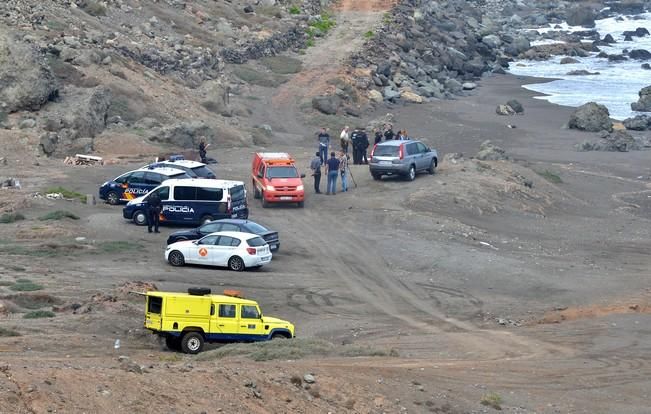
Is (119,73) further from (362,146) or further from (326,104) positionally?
(362,146)

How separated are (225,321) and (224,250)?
7.78 m

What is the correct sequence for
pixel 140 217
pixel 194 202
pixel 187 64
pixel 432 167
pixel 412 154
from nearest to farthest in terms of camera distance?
1. pixel 194 202
2. pixel 140 217
3. pixel 412 154
4. pixel 432 167
5. pixel 187 64

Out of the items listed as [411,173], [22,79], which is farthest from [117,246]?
[22,79]

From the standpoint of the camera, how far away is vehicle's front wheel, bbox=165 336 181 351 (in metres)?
Result: 24.7

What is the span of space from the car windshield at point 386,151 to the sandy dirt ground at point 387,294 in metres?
1.09

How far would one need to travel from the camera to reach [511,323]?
29328mm

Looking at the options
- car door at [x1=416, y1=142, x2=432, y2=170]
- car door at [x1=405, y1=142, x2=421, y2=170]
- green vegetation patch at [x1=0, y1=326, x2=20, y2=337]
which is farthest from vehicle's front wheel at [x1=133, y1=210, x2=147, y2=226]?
green vegetation patch at [x1=0, y1=326, x2=20, y2=337]

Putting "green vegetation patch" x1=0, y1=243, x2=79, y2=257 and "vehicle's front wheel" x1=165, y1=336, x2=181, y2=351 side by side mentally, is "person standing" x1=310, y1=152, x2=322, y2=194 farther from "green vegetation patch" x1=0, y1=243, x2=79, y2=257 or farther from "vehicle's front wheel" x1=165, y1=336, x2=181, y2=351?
"vehicle's front wheel" x1=165, y1=336, x2=181, y2=351

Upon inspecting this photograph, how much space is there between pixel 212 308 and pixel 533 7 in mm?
122859

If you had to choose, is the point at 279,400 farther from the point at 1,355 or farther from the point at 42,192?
the point at 42,192

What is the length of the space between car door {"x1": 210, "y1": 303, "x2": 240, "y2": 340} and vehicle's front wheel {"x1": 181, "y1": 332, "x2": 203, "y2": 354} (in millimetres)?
305

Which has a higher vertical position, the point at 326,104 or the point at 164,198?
the point at 326,104

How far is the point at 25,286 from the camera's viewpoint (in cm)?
2881

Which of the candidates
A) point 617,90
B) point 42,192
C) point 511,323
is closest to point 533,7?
point 617,90
